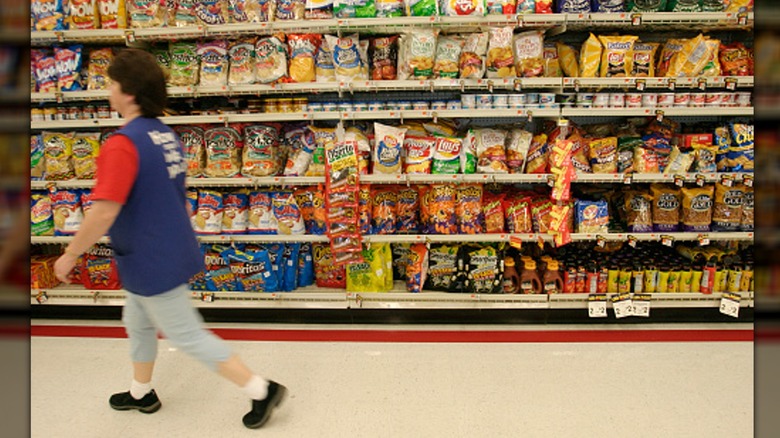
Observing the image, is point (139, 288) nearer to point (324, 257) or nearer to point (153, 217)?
point (153, 217)

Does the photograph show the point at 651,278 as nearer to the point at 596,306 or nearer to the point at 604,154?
the point at 596,306

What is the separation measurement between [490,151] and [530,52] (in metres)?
0.65

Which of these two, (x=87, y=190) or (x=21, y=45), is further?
(x=87, y=190)

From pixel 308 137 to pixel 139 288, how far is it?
1585mm

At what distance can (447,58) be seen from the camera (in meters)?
3.03

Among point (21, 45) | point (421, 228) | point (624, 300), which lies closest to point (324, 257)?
point (421, 228)

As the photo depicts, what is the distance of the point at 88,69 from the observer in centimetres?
326

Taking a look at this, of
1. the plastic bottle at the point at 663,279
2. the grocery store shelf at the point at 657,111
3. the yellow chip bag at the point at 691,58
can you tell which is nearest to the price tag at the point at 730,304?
the plastic bottle at the point at 663,279

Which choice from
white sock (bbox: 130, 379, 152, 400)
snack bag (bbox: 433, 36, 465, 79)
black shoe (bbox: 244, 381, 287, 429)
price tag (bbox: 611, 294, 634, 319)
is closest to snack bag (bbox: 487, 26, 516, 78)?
snack bag (bbox: 433, 36, 465, 79)

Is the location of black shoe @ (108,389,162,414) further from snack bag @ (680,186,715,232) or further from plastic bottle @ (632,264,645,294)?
snack bag @ (680,186,715,232)

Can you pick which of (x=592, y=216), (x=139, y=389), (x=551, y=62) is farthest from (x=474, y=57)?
(x=139, y=389)

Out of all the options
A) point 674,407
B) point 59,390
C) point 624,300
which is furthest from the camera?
point 624,300

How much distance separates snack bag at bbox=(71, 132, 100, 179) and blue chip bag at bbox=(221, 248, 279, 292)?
43.5 inches

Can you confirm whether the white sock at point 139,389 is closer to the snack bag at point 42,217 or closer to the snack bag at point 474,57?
the snack bag at point 42,217
